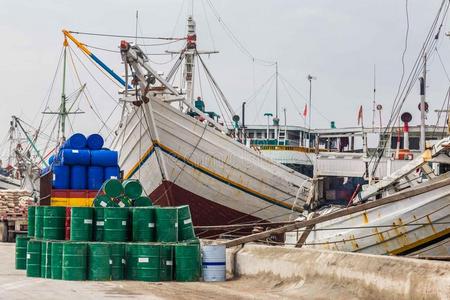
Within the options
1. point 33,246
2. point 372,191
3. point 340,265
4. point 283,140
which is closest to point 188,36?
point 283,140

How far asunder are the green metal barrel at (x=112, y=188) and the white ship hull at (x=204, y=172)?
50.5ft

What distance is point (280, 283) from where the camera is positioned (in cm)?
1438

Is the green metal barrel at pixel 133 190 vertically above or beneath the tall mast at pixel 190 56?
beneath

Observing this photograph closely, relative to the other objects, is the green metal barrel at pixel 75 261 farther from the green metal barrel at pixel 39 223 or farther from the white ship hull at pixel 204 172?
→ the white ship hull at pixel 204 172

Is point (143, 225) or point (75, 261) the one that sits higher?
point (143, 225)

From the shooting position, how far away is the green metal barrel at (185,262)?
14.9 metres

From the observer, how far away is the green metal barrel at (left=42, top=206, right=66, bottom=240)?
15703 mm

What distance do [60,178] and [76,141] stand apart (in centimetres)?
114

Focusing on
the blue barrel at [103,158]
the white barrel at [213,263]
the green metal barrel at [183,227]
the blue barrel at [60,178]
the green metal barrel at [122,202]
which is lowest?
the white barrel at [213,263]

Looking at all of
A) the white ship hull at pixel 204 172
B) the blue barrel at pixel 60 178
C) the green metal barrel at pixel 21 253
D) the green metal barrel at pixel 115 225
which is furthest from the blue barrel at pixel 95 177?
the white ship hull at pixel 204 172

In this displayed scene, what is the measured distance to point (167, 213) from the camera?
15.2 metres

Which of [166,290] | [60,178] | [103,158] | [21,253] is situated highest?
[103,158]

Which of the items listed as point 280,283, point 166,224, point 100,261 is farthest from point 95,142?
point 280,283

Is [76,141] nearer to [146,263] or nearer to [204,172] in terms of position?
[146,263]
